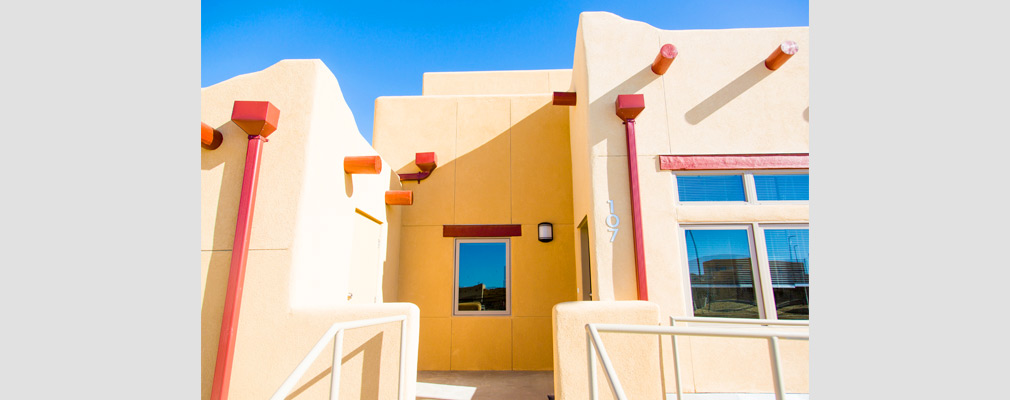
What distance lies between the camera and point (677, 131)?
15.5ft

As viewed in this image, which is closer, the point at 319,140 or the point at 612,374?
the point at 612,374

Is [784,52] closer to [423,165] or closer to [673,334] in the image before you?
[673,334]

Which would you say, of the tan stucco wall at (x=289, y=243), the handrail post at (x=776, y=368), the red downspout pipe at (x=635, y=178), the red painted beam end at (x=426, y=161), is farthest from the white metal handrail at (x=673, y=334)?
the red painted beam end at (x=426, y=161)

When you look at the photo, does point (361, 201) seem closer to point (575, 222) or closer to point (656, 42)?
point (575, 222)

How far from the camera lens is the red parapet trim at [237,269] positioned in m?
3.36

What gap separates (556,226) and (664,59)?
290 cm

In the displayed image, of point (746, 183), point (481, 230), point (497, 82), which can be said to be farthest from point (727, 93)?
point (497, 82)

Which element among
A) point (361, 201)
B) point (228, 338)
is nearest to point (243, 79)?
point (361, 201)

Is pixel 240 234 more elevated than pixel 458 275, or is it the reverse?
pixel 240 234

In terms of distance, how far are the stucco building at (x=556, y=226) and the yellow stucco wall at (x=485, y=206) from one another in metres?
0.03

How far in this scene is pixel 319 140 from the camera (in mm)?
4102

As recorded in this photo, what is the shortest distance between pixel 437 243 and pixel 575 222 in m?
2.24

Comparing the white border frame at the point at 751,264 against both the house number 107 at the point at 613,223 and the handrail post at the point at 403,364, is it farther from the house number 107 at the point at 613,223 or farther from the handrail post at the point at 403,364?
the handrail post at the point at 403,364

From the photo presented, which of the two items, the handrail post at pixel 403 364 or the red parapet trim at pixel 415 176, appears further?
the red parapet trim at pixel 415 176
